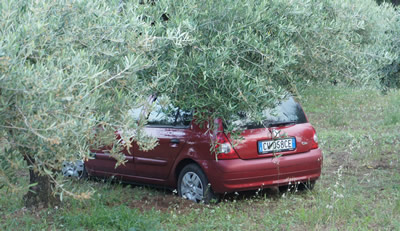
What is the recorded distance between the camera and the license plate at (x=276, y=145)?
7499mm

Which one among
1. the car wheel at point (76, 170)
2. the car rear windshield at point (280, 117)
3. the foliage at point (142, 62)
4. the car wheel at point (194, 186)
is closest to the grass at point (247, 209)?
the car wheel at point (194, 186)

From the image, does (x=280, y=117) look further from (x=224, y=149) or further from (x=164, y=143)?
(x=164, y=143)

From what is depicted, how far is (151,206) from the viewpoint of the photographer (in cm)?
757

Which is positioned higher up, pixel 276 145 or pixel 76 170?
pixel 276 145

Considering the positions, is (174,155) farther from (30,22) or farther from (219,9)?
(30,22)

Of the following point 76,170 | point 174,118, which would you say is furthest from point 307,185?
point 76,170

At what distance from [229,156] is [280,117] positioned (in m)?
1.01

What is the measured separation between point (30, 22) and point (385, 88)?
286 inches

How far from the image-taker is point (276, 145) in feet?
24.9

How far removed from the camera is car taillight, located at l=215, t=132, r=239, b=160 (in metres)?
7.30

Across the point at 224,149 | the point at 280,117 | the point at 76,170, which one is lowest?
the point at 76,170

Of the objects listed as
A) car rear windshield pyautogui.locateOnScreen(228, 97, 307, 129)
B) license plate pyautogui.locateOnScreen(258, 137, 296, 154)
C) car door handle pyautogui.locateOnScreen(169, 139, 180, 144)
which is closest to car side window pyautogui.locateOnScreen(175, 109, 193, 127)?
car door handle pyautogui.locateOnScreen(169, 139, 180, 144)

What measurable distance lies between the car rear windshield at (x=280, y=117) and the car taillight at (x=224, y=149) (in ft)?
0.86

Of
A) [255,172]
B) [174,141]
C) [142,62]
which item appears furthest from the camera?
[174,141]
